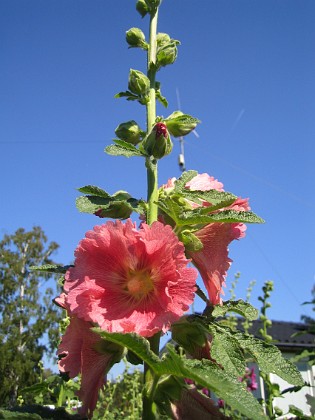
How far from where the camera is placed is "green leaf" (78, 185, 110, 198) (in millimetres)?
1284

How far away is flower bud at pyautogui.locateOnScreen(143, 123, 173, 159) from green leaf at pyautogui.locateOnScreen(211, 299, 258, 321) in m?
0.44

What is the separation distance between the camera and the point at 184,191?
50.1 inches

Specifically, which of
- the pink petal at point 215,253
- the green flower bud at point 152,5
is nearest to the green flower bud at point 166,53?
the green flower bud at point 152,5

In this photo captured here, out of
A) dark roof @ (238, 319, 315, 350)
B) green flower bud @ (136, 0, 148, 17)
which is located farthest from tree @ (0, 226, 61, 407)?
green flower bud @ (136, 0, 148, 17)

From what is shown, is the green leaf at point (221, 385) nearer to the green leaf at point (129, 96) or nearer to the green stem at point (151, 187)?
the green stem at point (151, 187)

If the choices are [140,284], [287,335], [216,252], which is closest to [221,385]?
[140,284]

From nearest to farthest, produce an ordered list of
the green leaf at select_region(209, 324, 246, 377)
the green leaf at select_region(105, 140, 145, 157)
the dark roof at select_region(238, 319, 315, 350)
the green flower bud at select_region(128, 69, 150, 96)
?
the green leaf at select_region(209, 324, 246, 377) < the green leaf at select_region(105, 140, 145, 157) < the green flower bud at select_region(128, 69, 150, 96) < the dark roof at select_region(238, 319, 315, 350)

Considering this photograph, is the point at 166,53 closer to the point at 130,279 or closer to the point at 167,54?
the point at 167,54

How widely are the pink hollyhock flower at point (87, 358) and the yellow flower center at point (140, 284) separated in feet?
0.42

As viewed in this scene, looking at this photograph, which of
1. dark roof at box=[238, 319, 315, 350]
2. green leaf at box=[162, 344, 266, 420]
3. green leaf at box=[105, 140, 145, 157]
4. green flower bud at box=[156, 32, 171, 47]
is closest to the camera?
green leaf at box=[162, 344, 266, 420]

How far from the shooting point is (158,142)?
128 centimetres

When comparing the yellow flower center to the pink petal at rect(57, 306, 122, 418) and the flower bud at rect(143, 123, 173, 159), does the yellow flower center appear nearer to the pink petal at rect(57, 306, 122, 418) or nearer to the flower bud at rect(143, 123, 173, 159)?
the pink petal at rect(57, 306, 122, 418)

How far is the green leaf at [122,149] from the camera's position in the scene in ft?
4.33

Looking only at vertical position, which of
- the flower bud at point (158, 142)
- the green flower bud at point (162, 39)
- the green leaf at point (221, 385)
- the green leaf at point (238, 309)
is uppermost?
the green flower bud at point (162, 39)
